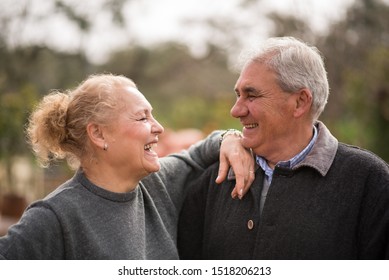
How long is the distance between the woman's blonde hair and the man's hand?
50 cm

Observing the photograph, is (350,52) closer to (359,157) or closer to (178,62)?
(178,62)

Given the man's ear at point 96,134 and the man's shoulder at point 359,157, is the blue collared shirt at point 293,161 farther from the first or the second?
the man's ear at point 96,134

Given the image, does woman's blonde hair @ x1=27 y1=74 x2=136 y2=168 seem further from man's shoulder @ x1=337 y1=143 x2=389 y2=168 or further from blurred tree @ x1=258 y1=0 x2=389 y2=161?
blurred tree @ x1=258 y1=0 x2=389 y2=161

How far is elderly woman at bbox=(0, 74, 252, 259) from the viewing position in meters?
2.30

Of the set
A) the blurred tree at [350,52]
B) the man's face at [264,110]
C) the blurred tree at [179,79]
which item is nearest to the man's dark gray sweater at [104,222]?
the man's face at [264,110]

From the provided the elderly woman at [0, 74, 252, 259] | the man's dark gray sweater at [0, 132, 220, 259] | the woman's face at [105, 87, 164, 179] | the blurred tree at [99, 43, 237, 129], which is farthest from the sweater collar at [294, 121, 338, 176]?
the blurred tree at [99, 43, 237, 129]

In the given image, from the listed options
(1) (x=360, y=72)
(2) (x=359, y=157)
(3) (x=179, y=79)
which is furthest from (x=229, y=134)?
(3) (x=179, y=79)

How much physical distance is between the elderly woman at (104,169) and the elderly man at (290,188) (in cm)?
14

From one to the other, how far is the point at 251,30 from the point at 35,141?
10.9 m

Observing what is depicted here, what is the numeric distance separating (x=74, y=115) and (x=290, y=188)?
34.3 inches

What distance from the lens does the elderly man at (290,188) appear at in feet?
7.75

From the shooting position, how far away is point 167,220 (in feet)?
8.70

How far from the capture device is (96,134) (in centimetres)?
247

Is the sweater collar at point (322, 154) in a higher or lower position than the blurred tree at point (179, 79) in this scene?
higher
